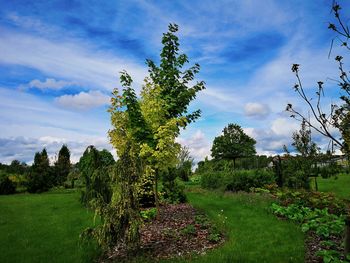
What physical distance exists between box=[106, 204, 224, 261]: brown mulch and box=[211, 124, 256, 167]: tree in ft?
158

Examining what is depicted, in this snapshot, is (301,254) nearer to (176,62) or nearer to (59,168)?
(176,62)

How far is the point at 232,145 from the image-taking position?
58125 mm

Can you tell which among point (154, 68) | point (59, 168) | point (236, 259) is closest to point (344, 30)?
point (236, 259)

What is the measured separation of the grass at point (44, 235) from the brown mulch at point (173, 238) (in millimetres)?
1085

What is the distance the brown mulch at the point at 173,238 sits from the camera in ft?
24.0

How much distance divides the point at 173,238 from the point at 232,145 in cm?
5092

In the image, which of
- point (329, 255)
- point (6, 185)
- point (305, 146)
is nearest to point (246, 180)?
point (305, 146)

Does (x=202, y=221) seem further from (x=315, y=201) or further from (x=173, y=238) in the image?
(x=315, y=201)

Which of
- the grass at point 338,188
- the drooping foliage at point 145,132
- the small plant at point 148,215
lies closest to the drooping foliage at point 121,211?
the drooping foliage at point 145,132

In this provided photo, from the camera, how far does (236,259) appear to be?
664 centimetres

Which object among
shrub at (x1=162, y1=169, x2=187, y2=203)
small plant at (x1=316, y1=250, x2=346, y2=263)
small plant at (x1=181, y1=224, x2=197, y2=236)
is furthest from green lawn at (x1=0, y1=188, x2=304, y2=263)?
shrub at (x1=162, y1=169, x2=187, y2=203)

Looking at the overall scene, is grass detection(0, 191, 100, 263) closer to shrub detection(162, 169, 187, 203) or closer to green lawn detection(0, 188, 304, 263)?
green lawn detection(0, 188, 304, 263)

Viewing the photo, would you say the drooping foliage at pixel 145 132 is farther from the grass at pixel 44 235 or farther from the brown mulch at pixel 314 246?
the brown mulch at pixel 314 246

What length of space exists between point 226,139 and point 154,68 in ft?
157
